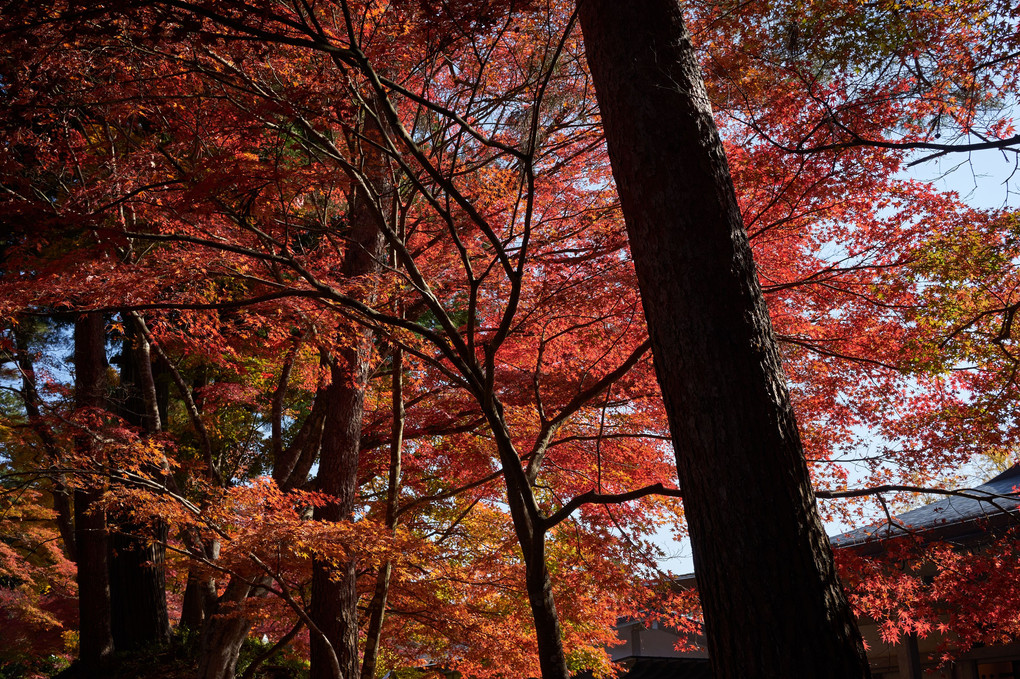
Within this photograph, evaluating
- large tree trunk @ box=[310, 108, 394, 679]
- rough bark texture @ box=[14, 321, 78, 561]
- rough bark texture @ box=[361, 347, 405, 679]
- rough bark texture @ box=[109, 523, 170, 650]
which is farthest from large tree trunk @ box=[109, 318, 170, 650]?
rough bark texture @ box=[361, 347, 405, 679]

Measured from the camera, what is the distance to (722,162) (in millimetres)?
2906

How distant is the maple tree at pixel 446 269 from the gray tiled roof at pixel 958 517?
2.17ft

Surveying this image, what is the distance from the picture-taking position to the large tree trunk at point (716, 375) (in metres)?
2.22

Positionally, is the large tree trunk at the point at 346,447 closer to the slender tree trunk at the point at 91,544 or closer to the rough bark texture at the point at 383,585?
the rough bark texture at the point at 383,585

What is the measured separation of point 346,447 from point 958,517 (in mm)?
7163

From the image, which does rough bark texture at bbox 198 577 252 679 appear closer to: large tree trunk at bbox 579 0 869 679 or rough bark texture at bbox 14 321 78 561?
rough bark texture at bbox 14 321 78 561

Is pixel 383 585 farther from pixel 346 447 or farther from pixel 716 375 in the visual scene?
pixel 716 375

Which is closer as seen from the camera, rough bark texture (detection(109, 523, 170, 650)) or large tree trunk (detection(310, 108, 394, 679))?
large tree trunk (detection(310, 108, 394, 679))

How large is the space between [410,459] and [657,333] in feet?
25.1

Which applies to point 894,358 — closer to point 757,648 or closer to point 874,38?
point 874,38

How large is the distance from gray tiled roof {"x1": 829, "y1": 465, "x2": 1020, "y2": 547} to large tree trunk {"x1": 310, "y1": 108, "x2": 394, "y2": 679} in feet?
16.7

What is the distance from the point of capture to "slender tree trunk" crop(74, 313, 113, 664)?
30.0 feet

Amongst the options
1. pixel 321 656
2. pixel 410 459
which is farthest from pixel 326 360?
pixel 321 656

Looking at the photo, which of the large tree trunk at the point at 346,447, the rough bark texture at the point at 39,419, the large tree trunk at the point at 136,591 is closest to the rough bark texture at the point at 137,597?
the large tree trunk at the point at 136,591
